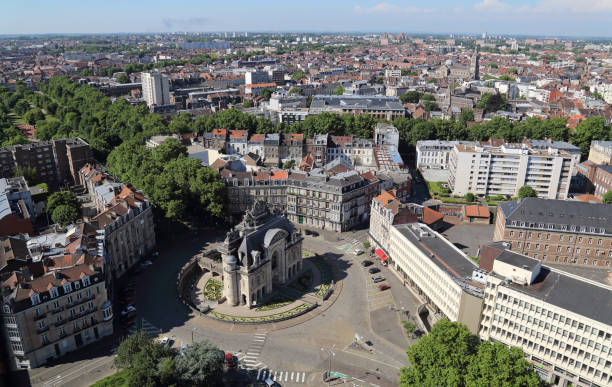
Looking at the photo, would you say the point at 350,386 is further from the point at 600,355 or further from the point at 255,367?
the point at 600,355

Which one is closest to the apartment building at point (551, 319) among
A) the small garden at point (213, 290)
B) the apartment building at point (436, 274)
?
the apartment building at point (436, 274)

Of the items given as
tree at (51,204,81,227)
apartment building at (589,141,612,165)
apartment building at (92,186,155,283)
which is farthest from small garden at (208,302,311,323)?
apartment building at (589,141,612,165)

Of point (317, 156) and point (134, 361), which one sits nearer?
point (134, 361)

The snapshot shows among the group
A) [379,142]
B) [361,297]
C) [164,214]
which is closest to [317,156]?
[379,142]

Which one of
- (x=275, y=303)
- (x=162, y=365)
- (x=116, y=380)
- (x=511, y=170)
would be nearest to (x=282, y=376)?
(x=162, y=365)

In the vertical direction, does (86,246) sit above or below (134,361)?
above
